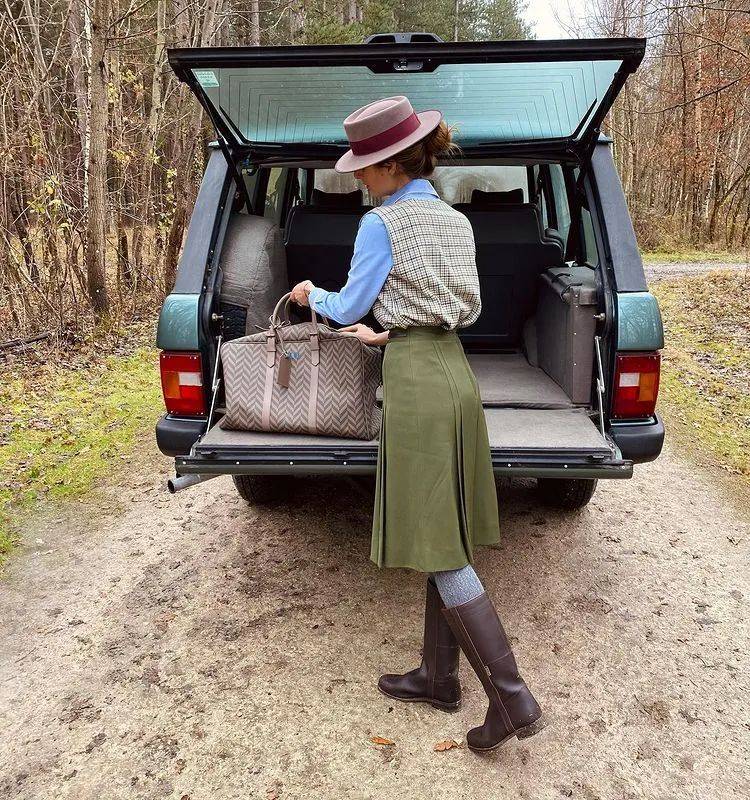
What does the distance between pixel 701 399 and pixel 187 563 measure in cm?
484

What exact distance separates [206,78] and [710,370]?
6.20 meters

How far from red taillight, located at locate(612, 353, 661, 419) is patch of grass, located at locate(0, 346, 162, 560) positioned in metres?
3.15

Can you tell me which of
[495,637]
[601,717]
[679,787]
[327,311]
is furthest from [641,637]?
[327,311]

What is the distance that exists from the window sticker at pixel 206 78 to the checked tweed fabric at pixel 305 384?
102 cm

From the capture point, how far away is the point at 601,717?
94.7 inches

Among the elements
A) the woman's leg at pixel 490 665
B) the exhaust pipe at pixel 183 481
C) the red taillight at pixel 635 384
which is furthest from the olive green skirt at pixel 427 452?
the red taillight at pixel 635 384

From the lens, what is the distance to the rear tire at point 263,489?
3.91 meters

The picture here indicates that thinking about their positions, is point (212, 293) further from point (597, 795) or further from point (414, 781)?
point (597, 795)

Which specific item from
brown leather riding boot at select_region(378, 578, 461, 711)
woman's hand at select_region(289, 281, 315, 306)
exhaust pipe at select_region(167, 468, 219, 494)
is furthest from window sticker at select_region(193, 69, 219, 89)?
brown leather riding boot at select_region(378, 578, 461, 711)

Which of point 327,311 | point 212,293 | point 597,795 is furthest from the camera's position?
point 212,293

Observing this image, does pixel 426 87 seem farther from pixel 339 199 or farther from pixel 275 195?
pixel 339 199

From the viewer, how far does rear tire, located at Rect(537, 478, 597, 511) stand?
3735 mm

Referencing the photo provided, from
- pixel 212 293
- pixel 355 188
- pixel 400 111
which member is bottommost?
pixel 212 293

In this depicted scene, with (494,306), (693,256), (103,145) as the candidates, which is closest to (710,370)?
(494,306)
